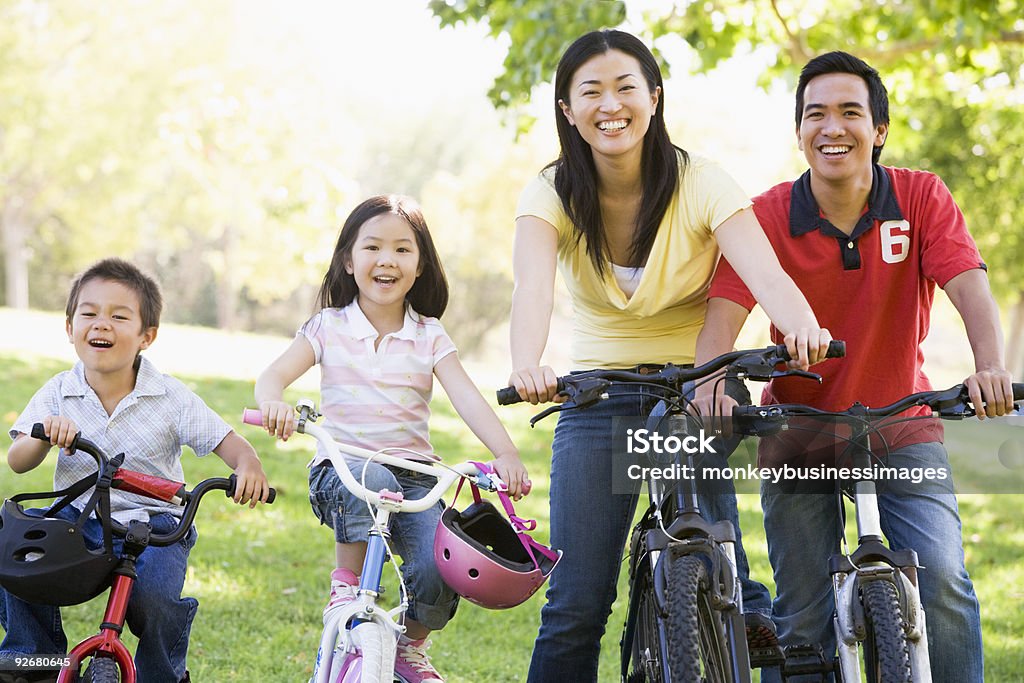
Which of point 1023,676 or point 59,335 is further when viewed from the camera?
point 59,335

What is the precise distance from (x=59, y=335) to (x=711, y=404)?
604 inches

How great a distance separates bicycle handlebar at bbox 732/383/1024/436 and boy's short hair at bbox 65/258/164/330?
198cm

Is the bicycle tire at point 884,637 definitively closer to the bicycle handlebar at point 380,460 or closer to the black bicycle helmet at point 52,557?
the bicycle handlebar at point 380,460

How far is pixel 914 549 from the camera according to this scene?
11.0 feet

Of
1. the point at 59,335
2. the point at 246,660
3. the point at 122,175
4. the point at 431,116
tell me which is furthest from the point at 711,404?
the point at 431,116

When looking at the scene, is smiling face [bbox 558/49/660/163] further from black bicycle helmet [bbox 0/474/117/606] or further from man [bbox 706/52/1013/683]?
black bicycle helmet [bbox 0/474/117/606]

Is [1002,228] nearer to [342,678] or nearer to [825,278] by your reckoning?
[825,278]

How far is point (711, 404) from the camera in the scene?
136 inches

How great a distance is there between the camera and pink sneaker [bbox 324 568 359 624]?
3361 millimetres

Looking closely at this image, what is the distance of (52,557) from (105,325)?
83 centimetres

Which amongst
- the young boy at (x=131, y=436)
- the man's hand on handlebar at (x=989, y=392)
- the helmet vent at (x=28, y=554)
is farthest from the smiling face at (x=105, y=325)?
the man's hand on handlebar at (x=989, y=392)

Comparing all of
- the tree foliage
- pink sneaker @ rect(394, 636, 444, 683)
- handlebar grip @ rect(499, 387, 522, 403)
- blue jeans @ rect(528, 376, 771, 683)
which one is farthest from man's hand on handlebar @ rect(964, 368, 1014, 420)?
the tree foliage

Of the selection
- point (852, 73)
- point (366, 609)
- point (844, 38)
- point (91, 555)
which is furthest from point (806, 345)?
point (844, 38)

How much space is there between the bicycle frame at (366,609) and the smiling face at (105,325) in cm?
78
